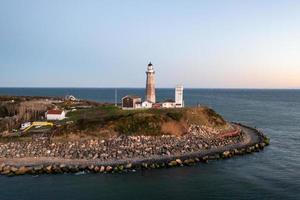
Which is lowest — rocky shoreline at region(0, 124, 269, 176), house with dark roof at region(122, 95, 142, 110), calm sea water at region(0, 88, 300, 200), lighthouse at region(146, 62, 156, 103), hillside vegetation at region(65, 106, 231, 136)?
calm sea water at region(0, 88, 300, 200)

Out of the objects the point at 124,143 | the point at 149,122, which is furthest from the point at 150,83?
the point at 124,143

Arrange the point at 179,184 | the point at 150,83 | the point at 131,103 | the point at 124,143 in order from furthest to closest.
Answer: the point at 150,83, the point at 131,103, the point at 124,143, the point at 179,184

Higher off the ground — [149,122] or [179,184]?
[149,122]

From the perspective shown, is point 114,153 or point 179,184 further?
point 114,153

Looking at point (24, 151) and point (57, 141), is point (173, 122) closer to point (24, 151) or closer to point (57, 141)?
point (57, 141)

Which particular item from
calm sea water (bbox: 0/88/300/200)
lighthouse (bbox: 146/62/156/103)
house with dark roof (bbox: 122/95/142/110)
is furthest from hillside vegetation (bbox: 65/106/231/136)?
calm sea water (bbox: 0/88/300/200)

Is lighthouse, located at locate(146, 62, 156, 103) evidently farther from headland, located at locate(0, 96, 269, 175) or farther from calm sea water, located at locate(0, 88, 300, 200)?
calm sea water, located at locate(0, 88, 300, 200)

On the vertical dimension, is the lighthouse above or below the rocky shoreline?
above

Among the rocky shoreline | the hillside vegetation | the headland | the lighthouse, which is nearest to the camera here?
the rocky shoreline

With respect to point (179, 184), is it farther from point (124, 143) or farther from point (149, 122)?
point (149, 122)

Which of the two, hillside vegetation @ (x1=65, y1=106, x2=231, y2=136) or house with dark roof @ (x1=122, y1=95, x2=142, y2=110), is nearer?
hillside vegetation @ (x1=65, y1=106, x2=231, y2=136)
